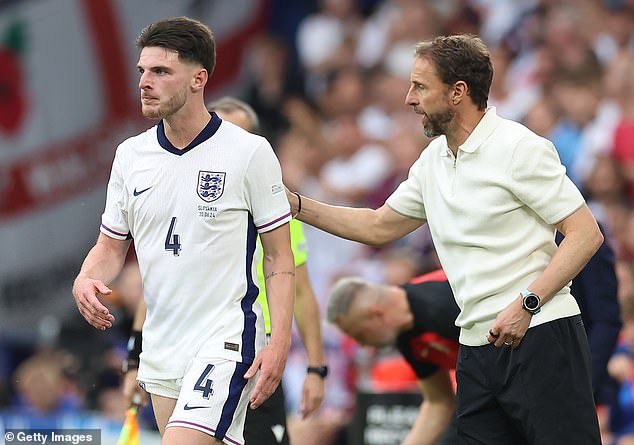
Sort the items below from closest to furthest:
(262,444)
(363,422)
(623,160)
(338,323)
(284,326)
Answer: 1. (284,326)
2. (262,444)
3. (338,323)
4. (363,422)
5. (623,160)

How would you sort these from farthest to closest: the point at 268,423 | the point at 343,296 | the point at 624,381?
the point at 624,381, the point at 343,296, the point at 268,423

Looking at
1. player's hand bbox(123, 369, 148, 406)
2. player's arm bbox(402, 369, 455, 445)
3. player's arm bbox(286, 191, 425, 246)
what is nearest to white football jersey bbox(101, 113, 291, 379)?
player's arm bbox(286, 191, 425, 246)

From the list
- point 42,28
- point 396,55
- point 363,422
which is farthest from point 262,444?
point 42,28

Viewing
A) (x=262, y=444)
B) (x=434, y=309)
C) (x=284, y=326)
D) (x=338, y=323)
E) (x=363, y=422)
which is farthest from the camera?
(x=363, y=422)

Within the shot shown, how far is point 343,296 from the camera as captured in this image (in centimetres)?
743

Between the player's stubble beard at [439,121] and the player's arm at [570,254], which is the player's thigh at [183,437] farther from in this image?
the player's stubble beard at [439,121]

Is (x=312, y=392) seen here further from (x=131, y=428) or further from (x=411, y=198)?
(x=411, y=198)

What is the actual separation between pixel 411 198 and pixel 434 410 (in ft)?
5.83

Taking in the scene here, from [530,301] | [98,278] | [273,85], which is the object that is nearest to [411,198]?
[530,301]

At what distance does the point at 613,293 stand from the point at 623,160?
415 cm

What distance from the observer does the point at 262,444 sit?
21.6 ft

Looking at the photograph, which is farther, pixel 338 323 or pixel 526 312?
pixel 338 323

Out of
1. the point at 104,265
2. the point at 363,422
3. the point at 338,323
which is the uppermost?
the point at 104,265

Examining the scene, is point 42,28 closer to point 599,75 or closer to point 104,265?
point 599,75
